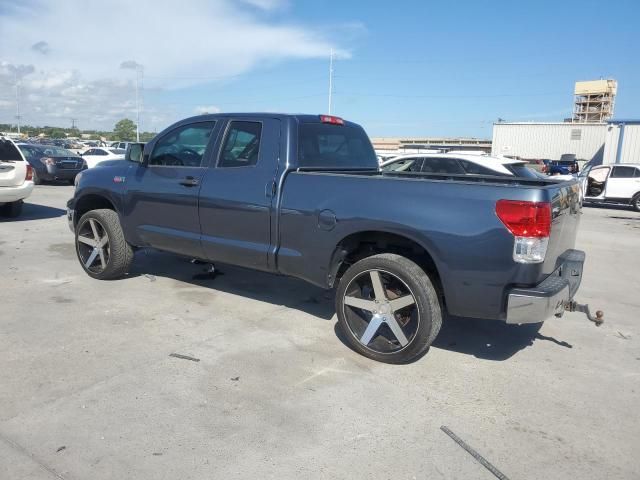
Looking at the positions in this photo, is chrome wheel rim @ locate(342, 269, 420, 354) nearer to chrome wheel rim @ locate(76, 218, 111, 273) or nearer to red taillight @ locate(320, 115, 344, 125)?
red taillight @ locate(320, 115, 344, 125)

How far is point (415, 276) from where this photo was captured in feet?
12.5

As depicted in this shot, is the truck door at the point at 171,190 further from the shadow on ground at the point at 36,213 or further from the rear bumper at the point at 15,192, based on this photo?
the shadow on ground at the point at 36,213

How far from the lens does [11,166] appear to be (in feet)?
32.1

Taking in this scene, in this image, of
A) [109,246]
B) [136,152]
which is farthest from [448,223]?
[109,246]

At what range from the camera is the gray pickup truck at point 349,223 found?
11.5 feet

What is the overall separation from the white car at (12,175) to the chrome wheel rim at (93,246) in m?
4.74

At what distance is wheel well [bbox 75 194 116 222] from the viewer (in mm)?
6172

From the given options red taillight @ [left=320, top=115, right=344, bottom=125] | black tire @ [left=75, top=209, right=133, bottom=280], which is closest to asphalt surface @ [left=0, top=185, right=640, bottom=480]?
black tire @ [left=75, top=209, right=133, bottom=280]

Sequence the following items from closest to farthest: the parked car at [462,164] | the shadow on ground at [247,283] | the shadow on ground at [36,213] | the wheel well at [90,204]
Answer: the shadow on ground at [247,283] → the wheel well at [90,204] → the shadow on ground at [36,213] → the parked car at [462,164]

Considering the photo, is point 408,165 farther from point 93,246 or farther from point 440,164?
point 93,246

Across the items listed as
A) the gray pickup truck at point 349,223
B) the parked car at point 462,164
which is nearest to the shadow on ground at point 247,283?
the gray pickup truck at point 349,223

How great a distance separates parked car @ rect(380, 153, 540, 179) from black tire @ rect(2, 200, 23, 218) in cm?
774

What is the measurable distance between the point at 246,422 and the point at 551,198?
8.01 ft

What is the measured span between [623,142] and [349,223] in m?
30.9
